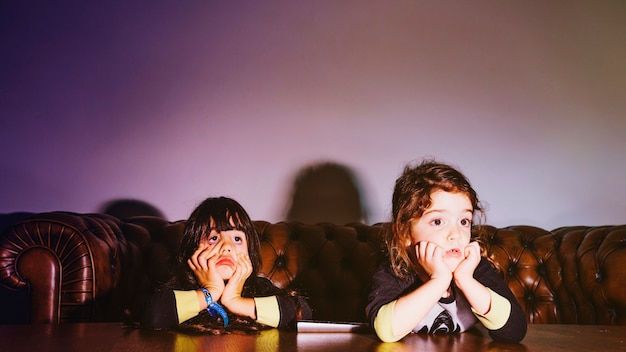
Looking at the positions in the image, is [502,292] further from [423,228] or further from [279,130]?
[279,130]

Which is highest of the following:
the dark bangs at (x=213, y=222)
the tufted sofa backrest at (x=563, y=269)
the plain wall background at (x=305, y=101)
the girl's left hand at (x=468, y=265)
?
the plain wall background at (x=305, y=101)

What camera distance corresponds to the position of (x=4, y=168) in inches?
106

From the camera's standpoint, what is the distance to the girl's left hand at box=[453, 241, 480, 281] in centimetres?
138

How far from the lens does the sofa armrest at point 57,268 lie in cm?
170

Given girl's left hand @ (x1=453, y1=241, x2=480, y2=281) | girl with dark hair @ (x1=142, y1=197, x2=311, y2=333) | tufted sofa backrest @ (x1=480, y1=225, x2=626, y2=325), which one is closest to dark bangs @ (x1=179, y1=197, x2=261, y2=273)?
girl with dark hair @ (x1=142, y1=197, x2=311, y2=333)

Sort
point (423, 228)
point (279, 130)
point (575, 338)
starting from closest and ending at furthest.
→ point (575, 338) < point (423, 228) < point (279, 130)

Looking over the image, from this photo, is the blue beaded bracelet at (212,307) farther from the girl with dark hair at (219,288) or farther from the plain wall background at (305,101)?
the plain wall background at (305,101)

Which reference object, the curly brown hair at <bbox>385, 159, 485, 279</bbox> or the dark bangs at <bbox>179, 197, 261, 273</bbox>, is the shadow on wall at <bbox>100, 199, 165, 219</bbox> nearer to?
the dark bangs at <bbox>179, 197, 261, 273</bbox>

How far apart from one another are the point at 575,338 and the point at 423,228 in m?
0.48

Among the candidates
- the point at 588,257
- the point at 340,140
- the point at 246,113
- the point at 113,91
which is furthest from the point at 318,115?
the point at 588,257

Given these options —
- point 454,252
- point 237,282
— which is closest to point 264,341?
point 237,282

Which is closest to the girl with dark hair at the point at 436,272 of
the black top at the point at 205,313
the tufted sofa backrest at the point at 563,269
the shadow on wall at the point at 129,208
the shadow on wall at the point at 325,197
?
the black top at the point at 205,313

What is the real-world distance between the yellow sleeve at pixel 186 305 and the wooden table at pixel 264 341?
4.1 inches

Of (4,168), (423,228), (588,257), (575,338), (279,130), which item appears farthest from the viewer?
(279,130)
